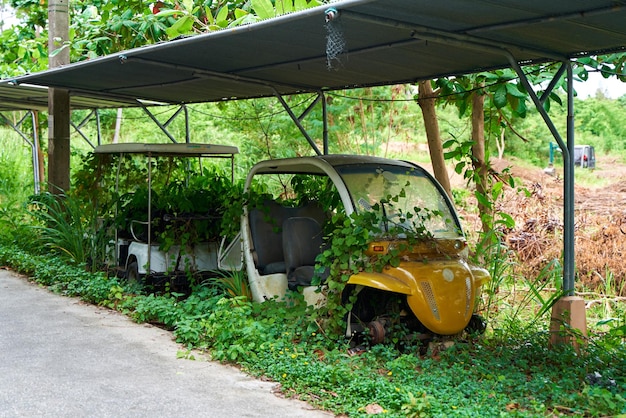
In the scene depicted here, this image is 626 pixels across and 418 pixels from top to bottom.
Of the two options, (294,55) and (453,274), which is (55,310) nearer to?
(294,55)

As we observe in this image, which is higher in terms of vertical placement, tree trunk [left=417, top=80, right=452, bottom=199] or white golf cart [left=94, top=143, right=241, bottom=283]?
tree trunk [left=417, top=80, right=452, bottom=199]

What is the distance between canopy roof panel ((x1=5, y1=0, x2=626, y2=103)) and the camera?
19.7ft

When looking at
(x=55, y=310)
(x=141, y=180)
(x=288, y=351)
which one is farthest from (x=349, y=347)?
(x=141, y=180)

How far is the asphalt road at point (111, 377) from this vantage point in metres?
5.41

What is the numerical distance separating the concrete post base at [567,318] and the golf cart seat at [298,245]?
237 centimetres

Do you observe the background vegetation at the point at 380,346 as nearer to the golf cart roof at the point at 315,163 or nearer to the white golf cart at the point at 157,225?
the white golf cart at the point at 157,225

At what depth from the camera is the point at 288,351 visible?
671cm

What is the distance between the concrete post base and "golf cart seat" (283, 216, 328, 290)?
2.37 metres

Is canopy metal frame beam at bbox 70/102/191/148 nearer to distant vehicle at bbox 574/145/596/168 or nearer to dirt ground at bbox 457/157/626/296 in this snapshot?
dirt ground at bbox 457/157/626/296

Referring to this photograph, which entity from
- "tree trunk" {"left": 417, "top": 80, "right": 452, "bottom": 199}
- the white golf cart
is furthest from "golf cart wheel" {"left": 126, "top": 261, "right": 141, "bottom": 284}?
"tree trunk" {"left": 417, "top": 80, "right": 452, "bottom": 199}

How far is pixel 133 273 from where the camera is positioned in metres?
9.97

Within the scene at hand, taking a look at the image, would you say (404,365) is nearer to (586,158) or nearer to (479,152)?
(479,152)

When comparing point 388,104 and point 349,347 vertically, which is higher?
point 388,104

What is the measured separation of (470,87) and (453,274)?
11.6ft
